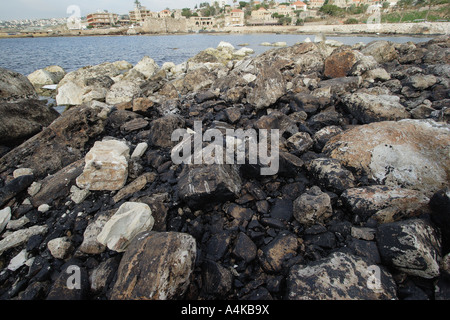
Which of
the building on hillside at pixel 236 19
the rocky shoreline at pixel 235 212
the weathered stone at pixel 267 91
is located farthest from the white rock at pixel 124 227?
the building on hillside at pixel 236 19

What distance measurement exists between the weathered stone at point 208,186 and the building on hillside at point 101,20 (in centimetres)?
10933

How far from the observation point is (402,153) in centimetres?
281

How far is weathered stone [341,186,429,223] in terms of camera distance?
217 cm

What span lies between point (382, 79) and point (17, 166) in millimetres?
9420

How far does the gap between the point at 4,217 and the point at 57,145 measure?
1792 mm

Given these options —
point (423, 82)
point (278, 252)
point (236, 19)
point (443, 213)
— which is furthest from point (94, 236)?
point (236, 19)

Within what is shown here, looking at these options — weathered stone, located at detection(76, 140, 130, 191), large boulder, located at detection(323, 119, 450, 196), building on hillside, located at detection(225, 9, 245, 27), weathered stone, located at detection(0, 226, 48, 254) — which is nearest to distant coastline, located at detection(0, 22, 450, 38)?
building on hillside, located at detection(225, 9, 245, 27)

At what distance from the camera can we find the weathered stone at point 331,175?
2.66 meters

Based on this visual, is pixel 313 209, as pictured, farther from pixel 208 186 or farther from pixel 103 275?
pixel 103 275

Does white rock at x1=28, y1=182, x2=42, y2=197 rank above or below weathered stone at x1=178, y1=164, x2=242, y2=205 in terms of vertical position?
below

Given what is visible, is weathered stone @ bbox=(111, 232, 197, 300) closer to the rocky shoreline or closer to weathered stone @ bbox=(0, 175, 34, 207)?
the rocky shoreline

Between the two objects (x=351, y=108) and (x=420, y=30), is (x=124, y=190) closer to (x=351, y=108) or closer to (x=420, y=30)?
(x=351, y=108)

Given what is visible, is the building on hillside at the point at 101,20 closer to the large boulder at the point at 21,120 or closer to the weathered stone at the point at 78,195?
the large boulder at the point at 21,120

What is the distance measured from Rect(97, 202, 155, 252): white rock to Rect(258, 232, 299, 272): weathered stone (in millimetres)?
1239
